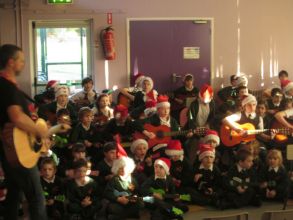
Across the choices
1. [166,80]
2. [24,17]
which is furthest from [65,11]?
[166,80]

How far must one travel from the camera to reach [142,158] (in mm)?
5312

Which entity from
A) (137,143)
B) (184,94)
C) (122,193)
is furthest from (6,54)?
(184,94)

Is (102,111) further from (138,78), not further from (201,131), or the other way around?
(138,78)

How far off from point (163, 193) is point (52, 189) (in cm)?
114

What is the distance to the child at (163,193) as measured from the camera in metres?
4.53

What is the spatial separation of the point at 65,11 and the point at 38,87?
1.35 meters

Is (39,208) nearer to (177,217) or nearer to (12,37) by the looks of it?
(177,217)

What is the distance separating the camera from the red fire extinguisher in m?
7.60

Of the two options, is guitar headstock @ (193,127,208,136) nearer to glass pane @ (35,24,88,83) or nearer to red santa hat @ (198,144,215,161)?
red santa hat @ (198,144,215,161)

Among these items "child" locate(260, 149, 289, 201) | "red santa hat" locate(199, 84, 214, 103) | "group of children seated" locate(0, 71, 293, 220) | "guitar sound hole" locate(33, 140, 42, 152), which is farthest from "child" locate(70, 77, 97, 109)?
"guitar sound hole" locate(33, 140, 42, 152)

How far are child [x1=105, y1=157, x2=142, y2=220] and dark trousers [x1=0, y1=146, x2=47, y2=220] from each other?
1.69 m

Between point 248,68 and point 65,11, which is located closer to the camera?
point 65,11

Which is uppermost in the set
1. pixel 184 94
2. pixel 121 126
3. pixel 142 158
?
pixel 184 94

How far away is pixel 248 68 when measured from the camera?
829cm
